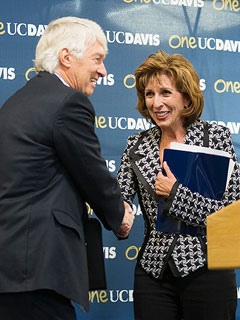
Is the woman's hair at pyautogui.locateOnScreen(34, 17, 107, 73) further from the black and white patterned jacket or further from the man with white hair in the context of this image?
the black and white patterned jacket

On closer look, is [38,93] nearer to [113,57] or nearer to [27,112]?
[27,112]

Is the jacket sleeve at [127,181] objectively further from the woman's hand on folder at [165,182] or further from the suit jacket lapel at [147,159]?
the woman's hand on folder at [165,182]

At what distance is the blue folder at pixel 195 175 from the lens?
1955 mm

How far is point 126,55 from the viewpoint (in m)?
3.18

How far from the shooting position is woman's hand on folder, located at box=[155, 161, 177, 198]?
1.99 metres

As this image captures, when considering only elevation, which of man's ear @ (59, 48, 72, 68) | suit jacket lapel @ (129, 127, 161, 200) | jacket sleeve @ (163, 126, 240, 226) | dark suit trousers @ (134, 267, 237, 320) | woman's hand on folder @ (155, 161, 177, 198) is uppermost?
man's ear @ (59, 48, 72, 68)

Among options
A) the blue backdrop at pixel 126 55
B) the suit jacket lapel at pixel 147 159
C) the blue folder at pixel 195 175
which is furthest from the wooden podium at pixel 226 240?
the blue backdrop at pixel 126 55

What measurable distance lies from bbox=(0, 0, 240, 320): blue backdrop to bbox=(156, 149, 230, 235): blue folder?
3.55 feet

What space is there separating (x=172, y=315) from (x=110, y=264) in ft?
3.57

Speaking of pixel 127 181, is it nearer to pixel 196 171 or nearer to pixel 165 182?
pixel 165 182

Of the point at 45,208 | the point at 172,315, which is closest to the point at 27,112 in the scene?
the point at 45,208

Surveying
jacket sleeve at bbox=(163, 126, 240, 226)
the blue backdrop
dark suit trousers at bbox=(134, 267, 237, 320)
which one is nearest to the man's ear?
jacket sleeve at bbox=(163, 126, 240, 226)

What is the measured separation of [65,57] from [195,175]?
0.69 metres

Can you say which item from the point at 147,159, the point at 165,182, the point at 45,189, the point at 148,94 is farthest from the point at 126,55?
the point at 45,189
